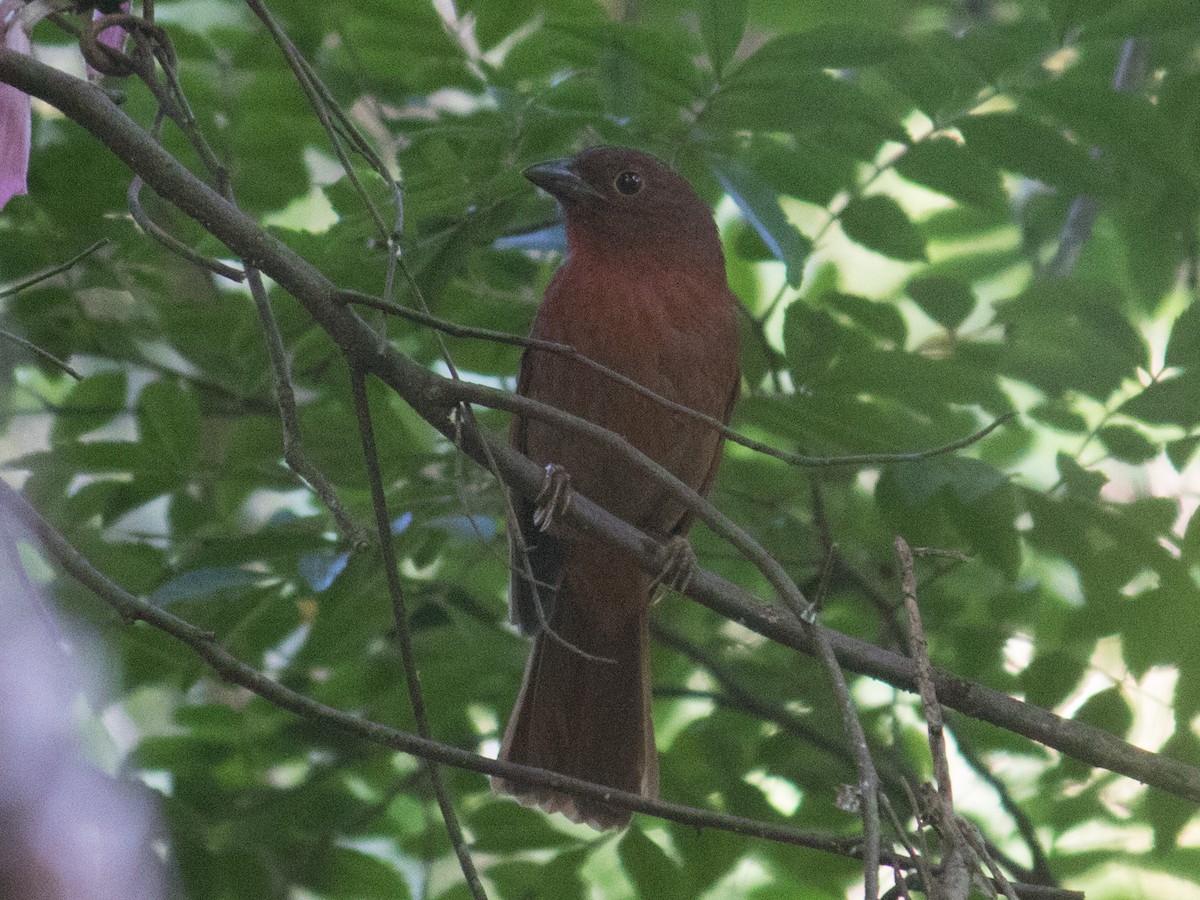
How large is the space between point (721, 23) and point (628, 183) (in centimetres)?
105

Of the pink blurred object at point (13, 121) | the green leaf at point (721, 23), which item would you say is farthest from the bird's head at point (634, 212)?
the pink blurred object at point (13, 121)

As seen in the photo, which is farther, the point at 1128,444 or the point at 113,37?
the point at 1128,444

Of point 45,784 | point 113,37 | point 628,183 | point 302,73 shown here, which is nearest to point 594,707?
point 628,183

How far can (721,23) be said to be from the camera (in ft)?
10.8

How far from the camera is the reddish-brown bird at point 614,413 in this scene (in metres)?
3.94

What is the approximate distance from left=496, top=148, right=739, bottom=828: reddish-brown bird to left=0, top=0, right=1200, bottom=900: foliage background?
113 millimetres

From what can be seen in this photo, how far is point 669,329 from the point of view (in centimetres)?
404

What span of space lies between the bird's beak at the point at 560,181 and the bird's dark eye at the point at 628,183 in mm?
94

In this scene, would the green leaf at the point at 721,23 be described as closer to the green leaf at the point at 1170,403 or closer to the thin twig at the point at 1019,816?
the green leaf at the point at 1170,403

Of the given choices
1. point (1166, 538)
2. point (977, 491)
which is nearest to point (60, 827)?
point (977, 491)

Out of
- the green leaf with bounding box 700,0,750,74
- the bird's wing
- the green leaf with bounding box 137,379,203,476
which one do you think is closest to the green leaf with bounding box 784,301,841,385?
the green leaf with bounding box 700,0,750,74

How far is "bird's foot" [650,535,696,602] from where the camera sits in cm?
289

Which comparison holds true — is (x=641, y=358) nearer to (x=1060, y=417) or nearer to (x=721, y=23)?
(x=721, y=23)

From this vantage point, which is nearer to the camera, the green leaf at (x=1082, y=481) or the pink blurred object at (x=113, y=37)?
the pink blurred object at (x=113, y=37)
